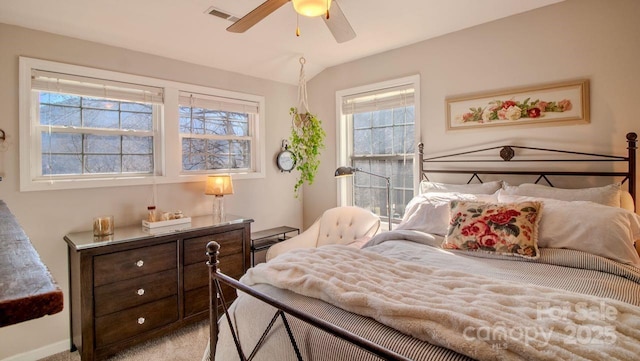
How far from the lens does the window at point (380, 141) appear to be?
3.36 metres

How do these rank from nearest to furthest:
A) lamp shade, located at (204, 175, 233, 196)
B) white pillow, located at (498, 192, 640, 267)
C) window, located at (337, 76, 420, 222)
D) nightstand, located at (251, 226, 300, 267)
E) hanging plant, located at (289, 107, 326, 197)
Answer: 1. white pillow, located at (498, 192, 640, 267)
2. lamp shade, located at (204, 175, 233, 196)
3. window, located at (337, 76, 420, 222)
4. nightstand, located at (251, 226, 300, 267)
5. hanging plant, located at (289, 107, 326, 197)

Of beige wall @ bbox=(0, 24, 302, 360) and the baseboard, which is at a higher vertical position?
beige wall @ bbox=(0, 24, 302, 360)

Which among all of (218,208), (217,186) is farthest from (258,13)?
(218,208)

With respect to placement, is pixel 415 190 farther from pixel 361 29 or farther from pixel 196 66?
pixel 196 66

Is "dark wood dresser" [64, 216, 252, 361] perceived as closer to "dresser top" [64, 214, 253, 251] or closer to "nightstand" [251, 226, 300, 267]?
"dresser top" [64, 214, 253, 251]

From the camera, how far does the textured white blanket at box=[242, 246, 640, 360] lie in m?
0.95

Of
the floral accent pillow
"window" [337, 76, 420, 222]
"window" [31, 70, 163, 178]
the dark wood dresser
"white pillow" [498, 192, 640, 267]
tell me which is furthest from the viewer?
"window" [337, 76, 420, 222]

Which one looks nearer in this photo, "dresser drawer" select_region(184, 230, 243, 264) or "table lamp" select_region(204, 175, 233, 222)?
"dresser drawer" select_region(184, 230, 243, 264)

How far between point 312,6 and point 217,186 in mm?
1893

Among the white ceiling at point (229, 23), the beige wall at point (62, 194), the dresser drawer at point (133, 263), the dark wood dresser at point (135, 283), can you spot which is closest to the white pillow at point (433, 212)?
the white ceiling at point (229, 23)

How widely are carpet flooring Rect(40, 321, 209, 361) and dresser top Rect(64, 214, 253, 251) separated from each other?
825 millimetres

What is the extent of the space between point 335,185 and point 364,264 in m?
2.29

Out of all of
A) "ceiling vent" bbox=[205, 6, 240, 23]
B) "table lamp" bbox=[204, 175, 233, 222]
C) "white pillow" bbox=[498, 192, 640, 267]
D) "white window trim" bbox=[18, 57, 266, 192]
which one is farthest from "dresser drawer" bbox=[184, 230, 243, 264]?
"white pillow" bbox=[498, 192, 640, 267]

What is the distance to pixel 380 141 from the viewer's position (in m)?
3.62
